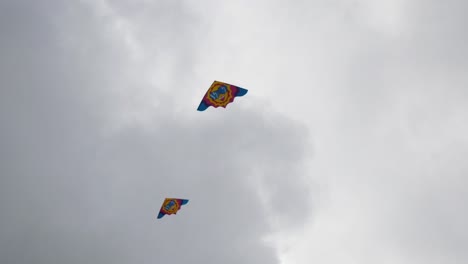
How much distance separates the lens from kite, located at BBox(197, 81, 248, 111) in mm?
78062

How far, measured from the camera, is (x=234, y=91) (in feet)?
261

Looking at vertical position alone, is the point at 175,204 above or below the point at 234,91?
below

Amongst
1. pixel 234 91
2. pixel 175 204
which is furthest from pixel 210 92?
pixel 175 204

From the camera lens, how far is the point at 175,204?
108 m

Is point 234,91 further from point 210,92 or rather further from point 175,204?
point 175,204

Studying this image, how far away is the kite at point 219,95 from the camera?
3073 inches

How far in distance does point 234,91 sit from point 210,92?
544 centimetres

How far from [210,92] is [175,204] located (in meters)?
44.7

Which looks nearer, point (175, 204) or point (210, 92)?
point (210, 92)

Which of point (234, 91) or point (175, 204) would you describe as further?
point (175, 204)

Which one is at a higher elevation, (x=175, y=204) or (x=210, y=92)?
(x=210, y=92)

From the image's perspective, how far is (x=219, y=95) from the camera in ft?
260
